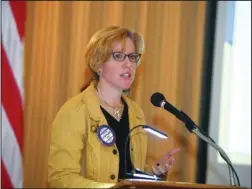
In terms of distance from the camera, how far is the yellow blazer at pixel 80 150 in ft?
4.41

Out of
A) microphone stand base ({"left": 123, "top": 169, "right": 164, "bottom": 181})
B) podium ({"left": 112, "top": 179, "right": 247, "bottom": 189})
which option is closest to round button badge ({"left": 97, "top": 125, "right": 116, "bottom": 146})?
microphone stand base ({"left": 123, "top": 169, "right": 164, "bottom": 181})

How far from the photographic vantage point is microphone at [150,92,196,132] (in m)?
1.30

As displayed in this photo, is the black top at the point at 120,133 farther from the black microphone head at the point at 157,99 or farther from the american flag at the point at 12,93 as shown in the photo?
the american flag at the point at 12,93

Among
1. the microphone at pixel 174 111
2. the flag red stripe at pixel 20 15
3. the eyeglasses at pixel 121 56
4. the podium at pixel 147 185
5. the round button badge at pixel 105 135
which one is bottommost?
the podium at pixel 147 185

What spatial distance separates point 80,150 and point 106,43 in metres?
0.33

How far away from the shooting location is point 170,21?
1.88 metres

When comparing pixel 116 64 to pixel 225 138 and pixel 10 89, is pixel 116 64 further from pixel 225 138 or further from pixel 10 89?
pixel 225 138

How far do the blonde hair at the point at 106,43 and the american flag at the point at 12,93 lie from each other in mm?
442

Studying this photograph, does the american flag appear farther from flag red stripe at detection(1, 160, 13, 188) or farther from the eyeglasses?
the eyeglasses

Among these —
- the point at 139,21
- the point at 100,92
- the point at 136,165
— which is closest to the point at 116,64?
the point at 100,92

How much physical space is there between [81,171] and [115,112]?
212 millimetres

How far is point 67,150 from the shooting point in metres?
1.35

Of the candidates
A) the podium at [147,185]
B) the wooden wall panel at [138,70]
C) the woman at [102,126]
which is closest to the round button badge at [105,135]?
the woman at [102,126]

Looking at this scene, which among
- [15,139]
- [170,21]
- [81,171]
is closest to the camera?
[81,171]
